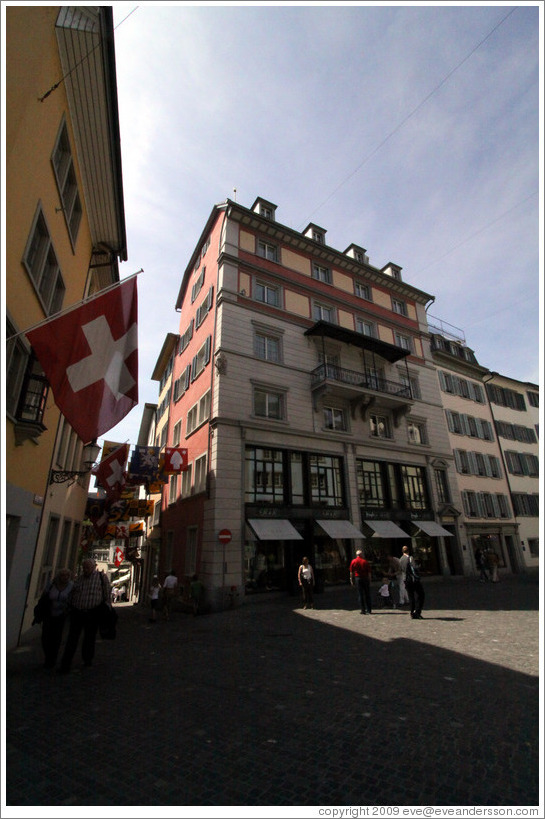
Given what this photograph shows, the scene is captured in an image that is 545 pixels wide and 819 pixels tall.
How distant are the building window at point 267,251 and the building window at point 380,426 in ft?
38.8

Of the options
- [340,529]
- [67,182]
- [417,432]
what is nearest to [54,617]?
[67,182]

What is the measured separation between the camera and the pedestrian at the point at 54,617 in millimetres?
7312

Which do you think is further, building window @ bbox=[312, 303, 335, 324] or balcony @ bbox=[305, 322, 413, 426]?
building window @ bbox=[312, 303, 335, 324]

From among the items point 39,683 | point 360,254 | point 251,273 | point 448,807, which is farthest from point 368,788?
point 360,254

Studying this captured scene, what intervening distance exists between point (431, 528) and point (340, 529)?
7.81 meters

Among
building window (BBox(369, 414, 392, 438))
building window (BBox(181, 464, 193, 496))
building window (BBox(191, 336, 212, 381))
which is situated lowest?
building window (BBox(181, 464, 193, 496))

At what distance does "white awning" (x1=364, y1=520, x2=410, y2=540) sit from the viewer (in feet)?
68.7

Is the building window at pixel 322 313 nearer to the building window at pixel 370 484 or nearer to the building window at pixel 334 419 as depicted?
the building window at pixel 334 419

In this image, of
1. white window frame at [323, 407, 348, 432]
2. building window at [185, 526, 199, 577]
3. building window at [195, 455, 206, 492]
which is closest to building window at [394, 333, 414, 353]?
white window frame at [323, 407, 348, 432]

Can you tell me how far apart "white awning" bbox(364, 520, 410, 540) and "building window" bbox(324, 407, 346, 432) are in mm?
5526

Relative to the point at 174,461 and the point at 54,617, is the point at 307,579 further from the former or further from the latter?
the point at 174,461

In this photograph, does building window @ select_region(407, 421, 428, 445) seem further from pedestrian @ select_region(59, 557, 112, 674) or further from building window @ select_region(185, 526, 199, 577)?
pedestrian @ select_region(59, 557, 112, 674)

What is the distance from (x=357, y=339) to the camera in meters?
24.1

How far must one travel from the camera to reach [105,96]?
1046cm
